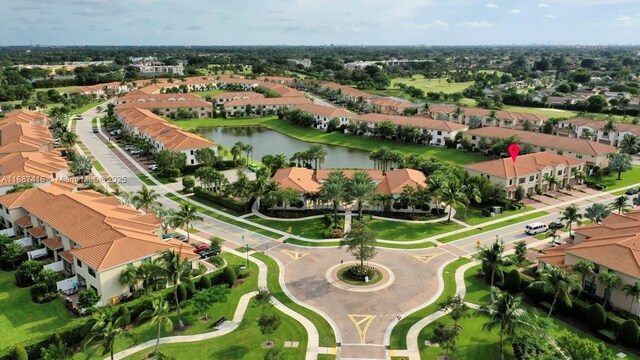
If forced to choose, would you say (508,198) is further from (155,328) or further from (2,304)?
(2,304)

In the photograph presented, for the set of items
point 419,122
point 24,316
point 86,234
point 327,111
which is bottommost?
point 24,316

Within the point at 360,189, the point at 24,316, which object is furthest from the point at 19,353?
the point at 360,189

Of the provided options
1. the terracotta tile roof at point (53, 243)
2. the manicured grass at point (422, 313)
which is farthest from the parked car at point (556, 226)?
the terracotta tile roof at point (53, 243)

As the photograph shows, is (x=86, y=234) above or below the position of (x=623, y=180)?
above

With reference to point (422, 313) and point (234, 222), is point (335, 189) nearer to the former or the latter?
point (234, 222)

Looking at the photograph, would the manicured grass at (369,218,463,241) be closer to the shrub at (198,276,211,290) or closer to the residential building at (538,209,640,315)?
the residential building at (538,209,640,315)

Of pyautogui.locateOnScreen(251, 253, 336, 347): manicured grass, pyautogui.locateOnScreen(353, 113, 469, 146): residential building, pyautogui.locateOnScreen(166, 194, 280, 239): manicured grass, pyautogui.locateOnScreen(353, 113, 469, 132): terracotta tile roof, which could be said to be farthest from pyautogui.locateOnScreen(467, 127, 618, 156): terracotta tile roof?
pyautogui.locateOnScreen(251, 253, 336, 347): manicured grass

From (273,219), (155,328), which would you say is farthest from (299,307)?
(273,219)
